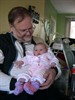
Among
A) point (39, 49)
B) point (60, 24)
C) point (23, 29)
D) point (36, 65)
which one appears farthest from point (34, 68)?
point (60, 24)

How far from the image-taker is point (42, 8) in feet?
14.1

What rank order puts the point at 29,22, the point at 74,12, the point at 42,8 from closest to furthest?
the point at 29,22 < the point at 42,8 < the point at 74,12

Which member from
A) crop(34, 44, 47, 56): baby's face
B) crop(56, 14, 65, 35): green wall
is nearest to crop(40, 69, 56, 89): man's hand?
crop(34, 44, 47, 56): baby's face

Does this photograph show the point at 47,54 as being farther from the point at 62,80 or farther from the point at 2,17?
the point at 2,17

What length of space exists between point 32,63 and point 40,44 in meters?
0.14

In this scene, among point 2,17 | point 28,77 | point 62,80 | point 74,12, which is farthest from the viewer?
point 74,12

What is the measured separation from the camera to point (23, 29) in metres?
1.13

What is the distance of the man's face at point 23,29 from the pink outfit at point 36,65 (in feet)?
0.33

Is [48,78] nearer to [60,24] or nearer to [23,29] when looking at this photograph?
[23,29]

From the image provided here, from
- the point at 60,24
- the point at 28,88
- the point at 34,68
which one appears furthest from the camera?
the point at 60,24

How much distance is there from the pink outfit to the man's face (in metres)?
0.10

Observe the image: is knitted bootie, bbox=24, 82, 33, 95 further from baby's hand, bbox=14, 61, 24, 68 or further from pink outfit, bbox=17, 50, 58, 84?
baby's hand, bbox=14, 61, 24, 68

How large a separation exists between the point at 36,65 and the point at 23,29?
23 centimetres

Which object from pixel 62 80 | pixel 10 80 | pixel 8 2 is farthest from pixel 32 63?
pixel 8 2
